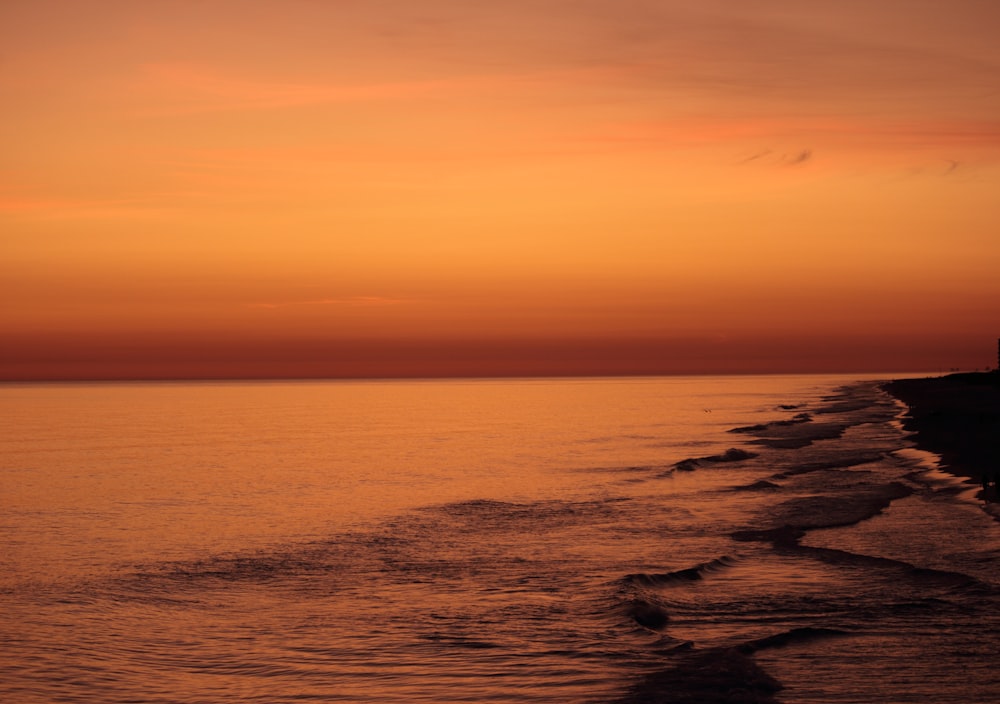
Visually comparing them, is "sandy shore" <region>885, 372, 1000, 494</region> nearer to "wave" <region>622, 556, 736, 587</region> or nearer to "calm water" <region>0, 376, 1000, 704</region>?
"calm water" <region>0, 376, 1000, 704</region>

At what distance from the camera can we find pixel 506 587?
2311cm

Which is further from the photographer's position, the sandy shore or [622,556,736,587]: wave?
the sandy shore

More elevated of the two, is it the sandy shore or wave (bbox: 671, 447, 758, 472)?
the sandy shore

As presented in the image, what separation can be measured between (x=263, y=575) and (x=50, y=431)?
84.8m

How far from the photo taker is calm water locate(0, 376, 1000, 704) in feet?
51.8

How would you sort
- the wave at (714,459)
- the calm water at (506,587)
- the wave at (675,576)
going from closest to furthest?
1. the calm water at (506,587)
2. the wave at (675,576)
3. the wave at (714,459)

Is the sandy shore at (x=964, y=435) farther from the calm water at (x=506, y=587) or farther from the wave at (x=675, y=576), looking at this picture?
the wave at (x=675, y=576)

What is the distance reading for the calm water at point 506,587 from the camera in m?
15.8

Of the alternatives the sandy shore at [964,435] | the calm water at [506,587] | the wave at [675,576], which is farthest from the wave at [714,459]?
the wave at [675,576]

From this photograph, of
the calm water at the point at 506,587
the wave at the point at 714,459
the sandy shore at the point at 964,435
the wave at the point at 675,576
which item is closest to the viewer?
the calm water at the point at 506,587

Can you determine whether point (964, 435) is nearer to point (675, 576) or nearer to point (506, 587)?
point (675, 576)

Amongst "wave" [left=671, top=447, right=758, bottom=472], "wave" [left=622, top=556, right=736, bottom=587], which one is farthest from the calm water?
"wave" [left=671, top=447, right=758, bottom=472]

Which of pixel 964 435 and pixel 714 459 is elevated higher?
pixel 964 435

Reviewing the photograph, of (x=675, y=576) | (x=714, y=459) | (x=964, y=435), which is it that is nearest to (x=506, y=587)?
(x=675, y=576)
